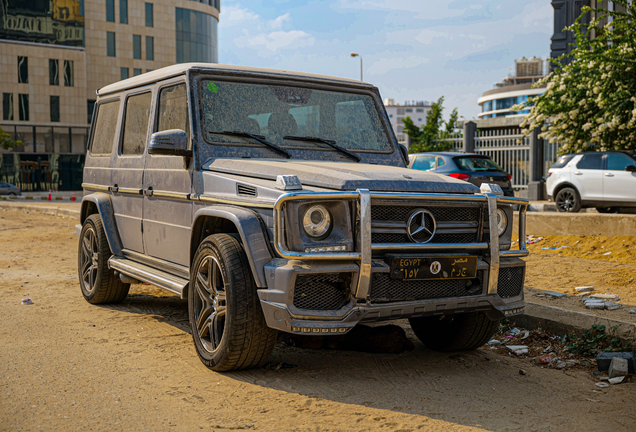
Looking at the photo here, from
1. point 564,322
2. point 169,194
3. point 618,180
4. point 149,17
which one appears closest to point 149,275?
point 169,194

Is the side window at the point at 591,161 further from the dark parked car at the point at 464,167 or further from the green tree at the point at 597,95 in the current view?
the dark parked car at the point at 464,167

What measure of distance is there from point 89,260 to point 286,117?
2.90 meters

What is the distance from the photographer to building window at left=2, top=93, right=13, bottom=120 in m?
54.7

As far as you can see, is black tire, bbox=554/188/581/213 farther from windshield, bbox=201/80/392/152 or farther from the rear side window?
windshield, bbox=201/80/392/152

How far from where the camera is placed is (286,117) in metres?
5.38

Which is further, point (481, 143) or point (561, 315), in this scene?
point (481, 143)

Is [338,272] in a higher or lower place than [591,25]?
lower

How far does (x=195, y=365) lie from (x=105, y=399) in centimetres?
80

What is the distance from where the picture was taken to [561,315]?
5.81 metres

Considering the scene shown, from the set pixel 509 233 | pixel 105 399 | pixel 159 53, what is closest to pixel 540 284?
pixel 509 233

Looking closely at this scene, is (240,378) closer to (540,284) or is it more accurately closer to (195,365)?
(195,365)

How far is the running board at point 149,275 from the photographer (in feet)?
16.7

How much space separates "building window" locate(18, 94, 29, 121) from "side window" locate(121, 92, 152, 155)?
→ 54137mm

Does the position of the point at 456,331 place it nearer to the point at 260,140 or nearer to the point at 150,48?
the point at 260,140
